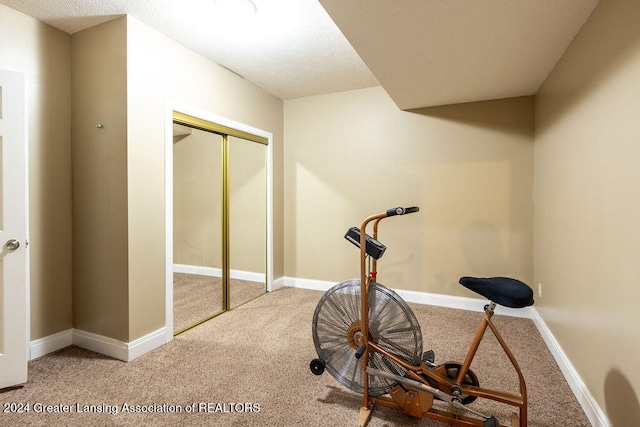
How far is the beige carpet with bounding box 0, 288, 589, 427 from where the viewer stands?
1710 mm

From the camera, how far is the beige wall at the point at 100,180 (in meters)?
2.31

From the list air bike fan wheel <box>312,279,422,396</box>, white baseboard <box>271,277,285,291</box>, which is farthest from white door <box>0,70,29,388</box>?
white baseboard <box>271,277,285,291</box>

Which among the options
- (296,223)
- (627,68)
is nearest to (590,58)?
(627,68)

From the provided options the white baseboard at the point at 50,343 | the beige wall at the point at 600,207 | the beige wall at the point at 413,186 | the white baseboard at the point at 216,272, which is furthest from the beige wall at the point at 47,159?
the beige wall at the point at 600,207

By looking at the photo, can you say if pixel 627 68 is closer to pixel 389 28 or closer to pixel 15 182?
pixel 389 28

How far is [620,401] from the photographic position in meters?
1.40

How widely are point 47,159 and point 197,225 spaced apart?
4.99ft

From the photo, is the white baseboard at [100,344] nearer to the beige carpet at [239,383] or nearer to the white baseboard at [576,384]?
the beige carpet at [239,383]

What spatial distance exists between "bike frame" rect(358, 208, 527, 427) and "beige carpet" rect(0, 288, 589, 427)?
8cm

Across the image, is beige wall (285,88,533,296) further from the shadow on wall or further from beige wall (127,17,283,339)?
the shadow on wall

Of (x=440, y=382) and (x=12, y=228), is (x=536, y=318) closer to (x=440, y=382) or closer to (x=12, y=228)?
(x=440, y=382)

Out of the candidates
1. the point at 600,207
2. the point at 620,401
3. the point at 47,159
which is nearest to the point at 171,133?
the point at 47,159

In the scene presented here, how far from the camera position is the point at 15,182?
6.44 ft

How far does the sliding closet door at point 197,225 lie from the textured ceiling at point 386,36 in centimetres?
93
